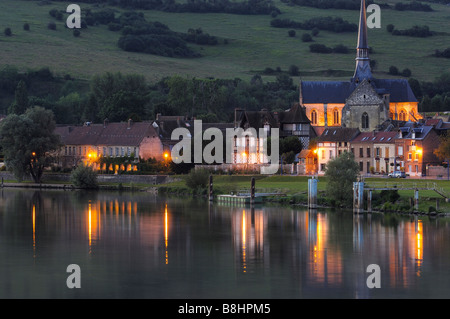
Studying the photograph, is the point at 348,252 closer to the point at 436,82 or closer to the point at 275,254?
the point at 275,254

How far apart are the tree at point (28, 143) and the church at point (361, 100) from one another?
42.2m

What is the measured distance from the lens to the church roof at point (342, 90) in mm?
136375

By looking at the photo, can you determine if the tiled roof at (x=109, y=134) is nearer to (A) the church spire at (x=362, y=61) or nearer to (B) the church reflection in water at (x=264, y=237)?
(A) the church spire at (x=362, y=61)

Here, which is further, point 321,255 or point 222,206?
point 222,206

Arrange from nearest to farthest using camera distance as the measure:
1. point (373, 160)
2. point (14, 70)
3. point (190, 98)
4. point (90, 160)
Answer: point (373, 160), point (90, 160), point (190, 98), point (14, 70)

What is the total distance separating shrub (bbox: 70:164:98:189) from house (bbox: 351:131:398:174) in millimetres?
28485

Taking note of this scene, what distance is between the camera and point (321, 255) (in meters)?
52.3

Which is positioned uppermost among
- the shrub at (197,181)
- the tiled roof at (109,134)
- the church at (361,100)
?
the church at (361,100)

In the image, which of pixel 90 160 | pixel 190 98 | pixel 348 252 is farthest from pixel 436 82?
pixel 348 252

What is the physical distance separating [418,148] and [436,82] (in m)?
101

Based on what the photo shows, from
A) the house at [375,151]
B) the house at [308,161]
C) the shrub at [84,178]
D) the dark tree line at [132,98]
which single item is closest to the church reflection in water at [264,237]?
the shrub at [84,178]

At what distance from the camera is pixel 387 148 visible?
339 feet

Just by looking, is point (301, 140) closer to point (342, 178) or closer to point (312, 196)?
point (312, 196)

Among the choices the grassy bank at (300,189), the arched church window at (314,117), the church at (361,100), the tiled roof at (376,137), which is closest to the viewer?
the grassy bank at (300,189)
